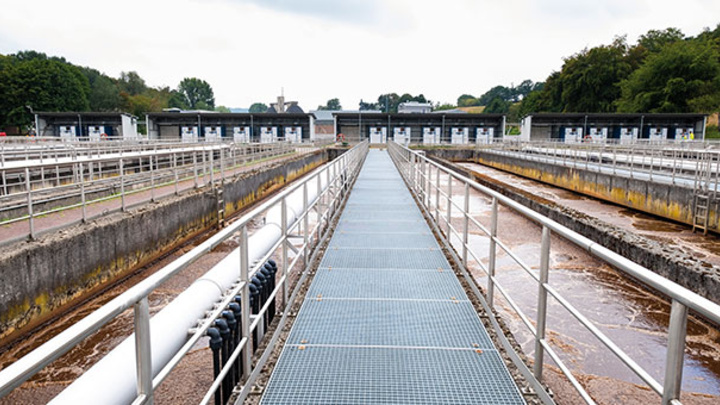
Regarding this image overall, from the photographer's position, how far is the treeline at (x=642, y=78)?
191 feet

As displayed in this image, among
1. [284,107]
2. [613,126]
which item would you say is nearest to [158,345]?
[613,126]

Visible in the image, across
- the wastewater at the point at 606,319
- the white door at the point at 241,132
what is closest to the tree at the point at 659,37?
the white door at the point at 241,132

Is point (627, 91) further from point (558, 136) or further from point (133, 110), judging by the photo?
point (133, 110)

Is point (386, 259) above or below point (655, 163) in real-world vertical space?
below

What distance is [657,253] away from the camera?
24.6 ft

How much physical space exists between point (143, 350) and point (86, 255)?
675 cm

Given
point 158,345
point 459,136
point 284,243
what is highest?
point 459,136

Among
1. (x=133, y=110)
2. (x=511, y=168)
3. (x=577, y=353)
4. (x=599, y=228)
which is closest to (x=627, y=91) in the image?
(x=511, y=168)

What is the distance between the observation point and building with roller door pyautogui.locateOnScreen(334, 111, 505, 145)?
4831cm

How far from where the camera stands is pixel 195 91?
525 ft

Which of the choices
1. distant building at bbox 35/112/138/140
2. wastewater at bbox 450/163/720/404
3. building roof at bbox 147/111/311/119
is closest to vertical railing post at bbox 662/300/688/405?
wastewater at bbox 450/163/720/404

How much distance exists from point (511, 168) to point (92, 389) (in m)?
29.9

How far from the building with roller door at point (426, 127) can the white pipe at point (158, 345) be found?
44.2 meters

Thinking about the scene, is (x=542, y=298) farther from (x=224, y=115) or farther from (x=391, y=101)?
(x=391, y=101)
